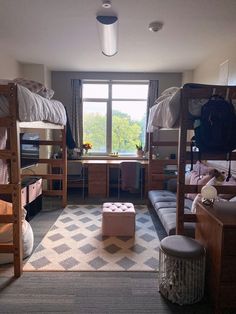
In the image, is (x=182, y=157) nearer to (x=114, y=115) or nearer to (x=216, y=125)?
(x=216, y=125)

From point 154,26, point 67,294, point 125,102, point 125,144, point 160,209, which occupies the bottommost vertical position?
point 67,294

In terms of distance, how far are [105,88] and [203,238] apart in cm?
414

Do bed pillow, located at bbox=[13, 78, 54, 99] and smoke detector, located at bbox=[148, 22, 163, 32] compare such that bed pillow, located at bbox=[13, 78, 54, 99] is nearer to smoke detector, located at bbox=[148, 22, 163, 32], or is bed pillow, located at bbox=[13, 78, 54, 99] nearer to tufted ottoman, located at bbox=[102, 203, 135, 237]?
smoke detector, located at bbox=[148, 22, 163, 32]

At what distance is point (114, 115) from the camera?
548cm

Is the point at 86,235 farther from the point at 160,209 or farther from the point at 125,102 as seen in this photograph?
the point at 125,102

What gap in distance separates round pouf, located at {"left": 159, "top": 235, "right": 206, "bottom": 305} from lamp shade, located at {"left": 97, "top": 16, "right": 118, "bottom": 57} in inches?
88.1

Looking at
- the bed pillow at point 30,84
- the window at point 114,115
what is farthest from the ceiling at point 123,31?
the window at point 114,115

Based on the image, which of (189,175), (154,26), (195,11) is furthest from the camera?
(189,175)

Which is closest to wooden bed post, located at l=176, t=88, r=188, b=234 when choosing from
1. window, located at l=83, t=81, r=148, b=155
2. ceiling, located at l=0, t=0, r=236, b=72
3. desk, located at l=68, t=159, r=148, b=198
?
ceiling, located at l=0, t=0, r=236, b=72

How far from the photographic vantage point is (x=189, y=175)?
3.73m

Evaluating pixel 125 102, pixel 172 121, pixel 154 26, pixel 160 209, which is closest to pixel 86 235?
pixel 160 209

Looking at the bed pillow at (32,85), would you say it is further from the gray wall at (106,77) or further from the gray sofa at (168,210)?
the gray wall at (106,77)

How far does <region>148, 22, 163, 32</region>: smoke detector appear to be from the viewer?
9.01ft

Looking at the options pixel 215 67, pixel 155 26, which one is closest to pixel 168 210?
pixel 155 26
